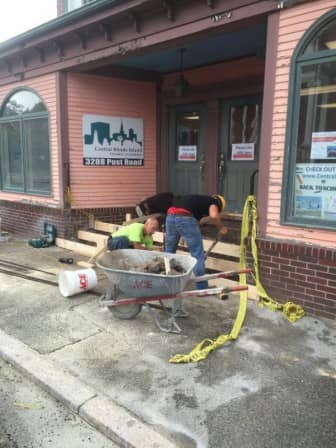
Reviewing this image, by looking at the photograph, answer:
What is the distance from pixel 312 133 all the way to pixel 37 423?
405 cm

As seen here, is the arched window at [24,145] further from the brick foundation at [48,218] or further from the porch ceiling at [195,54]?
the porch ceiling at [195,54]

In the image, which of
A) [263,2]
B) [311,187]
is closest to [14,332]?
[311,187]

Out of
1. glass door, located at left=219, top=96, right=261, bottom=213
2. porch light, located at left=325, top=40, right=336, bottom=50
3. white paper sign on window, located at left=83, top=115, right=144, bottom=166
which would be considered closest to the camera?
porch light, located at left=325, top=40, right=336, bottom=50

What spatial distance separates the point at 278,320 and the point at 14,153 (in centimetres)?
778

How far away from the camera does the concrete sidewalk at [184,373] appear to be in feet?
8.63

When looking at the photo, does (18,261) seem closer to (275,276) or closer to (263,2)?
(275,276)

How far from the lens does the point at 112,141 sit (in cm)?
827

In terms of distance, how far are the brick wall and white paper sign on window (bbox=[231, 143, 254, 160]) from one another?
9.57 ft

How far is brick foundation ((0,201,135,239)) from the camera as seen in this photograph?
26.3ft

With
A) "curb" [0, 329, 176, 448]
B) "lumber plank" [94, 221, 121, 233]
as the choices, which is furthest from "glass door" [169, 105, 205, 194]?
"curb" [0, 329, 176, 448]

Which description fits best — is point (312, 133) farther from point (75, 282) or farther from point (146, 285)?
point (75, 282)

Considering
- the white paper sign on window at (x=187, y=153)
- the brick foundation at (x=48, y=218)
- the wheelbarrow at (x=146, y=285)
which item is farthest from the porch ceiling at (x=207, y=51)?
the wheelbarrow at (x=146, y=285)

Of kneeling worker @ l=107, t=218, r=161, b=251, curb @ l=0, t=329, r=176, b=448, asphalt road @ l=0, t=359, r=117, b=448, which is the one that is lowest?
asphalt road @ l=0, t=359, r=117, b=448

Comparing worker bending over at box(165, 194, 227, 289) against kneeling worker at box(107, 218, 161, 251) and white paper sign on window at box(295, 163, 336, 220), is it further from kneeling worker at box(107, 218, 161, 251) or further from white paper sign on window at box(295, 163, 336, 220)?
white paper sign on window at box(295, 163, 336, 220)
